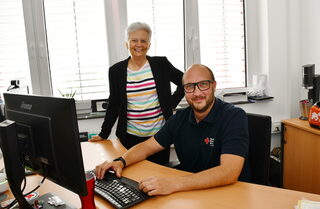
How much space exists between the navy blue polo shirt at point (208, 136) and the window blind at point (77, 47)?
1481 mm

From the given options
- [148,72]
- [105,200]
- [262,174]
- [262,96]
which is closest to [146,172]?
[105,200]

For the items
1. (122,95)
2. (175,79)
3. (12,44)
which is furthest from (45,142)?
(12,44)

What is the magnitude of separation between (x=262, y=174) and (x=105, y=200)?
832mm

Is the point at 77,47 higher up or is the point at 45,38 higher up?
the point at 45,38

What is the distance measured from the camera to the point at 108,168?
4.79ft

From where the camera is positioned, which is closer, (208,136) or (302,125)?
(208,136)

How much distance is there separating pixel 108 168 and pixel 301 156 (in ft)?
6.13

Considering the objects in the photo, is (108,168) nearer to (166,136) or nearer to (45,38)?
(166,136)

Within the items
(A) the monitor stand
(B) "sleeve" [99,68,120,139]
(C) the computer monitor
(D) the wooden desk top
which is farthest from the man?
(D) the wooden desk top

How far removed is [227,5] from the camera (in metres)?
3.28

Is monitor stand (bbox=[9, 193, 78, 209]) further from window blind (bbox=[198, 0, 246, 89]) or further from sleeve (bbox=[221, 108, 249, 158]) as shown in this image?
window blind (bbox=[198, 0, 246, 89])

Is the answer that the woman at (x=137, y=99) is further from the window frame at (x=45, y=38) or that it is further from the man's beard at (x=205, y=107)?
the window frame at (x=45, y=38)

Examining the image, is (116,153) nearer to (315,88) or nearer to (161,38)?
(161,38)

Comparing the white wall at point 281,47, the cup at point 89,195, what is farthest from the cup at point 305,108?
the cup at point 89,195
